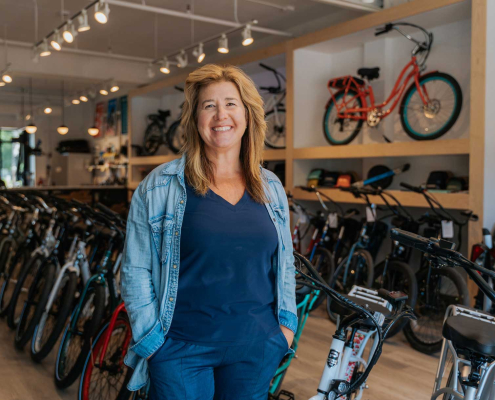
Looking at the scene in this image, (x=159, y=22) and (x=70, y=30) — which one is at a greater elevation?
(x=159, y=22)

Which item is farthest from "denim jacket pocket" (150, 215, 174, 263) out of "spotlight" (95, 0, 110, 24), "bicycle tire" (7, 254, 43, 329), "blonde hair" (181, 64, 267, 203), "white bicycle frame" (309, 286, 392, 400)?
"spotlight" (95, 0, 110, 24)

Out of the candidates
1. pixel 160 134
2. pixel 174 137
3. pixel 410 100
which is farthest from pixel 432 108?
pixel 160 134

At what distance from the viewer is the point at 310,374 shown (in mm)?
3512

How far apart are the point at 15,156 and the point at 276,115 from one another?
12.9 meters

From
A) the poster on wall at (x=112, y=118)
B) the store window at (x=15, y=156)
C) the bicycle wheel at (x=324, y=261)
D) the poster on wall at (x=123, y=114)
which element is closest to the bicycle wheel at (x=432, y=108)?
the bicycle wheel at (x=324, y=261)

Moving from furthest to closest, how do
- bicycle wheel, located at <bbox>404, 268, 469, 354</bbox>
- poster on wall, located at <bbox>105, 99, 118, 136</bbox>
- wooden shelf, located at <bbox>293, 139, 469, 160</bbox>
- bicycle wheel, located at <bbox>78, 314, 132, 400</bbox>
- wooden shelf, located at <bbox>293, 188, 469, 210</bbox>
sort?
poster on wall, located at <bbox>105, 99, 118, 136</bbox>, wooden shelf, located at <bbox>293, 139, 469, 160</bbox>, wooden shelf, located at <bbox>293, 188, 469, 210</bbox>, bicycle wheel, located at <bbox>404, 268, 469, 354</bbox>, bicycle wheel, located at <bbox>78, 314, 132, 400</bbox>

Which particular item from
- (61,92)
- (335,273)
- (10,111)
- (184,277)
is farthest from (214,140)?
(10,111)

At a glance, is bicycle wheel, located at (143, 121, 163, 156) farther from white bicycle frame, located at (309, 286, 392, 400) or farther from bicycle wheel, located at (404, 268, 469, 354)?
white bicycle frame, located at (309, 286, 392, 400)

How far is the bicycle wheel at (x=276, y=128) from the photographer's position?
737 cm

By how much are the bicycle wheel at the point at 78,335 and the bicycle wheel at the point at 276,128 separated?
4.46m

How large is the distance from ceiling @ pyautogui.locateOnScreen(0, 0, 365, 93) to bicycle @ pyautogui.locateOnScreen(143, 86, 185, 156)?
1421mm

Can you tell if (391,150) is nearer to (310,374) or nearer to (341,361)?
(310,374)

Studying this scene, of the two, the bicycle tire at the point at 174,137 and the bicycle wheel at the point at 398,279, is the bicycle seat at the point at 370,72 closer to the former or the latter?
the bicycle wheel at the point at 398,279

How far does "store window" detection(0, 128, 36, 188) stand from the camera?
56.6ft
